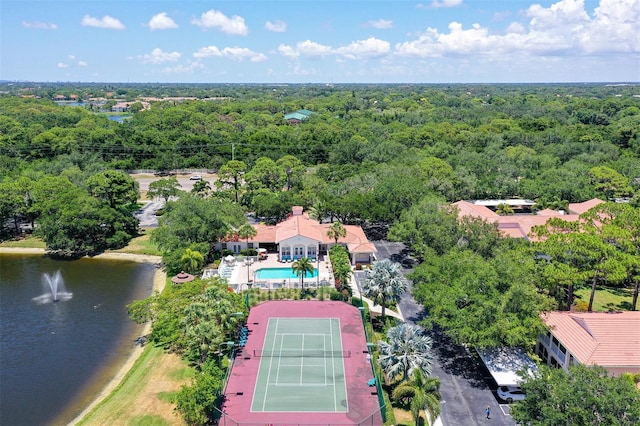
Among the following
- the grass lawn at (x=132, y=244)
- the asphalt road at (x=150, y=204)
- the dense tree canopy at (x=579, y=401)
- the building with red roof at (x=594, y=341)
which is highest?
the dense tree canopy at (x=579, y=401)

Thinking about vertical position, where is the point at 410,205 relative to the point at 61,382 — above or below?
above

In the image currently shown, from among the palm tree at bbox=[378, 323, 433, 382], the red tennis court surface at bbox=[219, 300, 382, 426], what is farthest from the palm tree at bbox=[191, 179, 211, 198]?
the palm tree at bbox=[378, 323, 433, 382]

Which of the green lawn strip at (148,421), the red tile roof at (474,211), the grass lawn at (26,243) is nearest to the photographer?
the green lawn strip at (148,421)

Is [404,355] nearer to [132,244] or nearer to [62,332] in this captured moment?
[62,332]

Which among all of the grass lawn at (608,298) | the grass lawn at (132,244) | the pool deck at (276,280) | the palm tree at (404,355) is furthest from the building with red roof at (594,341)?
the grass lawn at (132,244)

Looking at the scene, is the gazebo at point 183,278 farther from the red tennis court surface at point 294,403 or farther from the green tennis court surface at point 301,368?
the green tennis court surface at point 301,368

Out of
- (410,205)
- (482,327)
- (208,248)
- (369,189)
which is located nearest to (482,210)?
(410,205)

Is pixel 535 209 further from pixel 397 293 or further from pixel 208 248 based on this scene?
pixel 208 248
